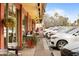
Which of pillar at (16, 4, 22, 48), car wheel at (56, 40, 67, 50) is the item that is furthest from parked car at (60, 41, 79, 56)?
pillar at (16, 4, 22, 48)

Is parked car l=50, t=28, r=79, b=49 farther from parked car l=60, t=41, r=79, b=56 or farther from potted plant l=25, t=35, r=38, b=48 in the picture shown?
potted plant l=25, t=35, r=38, b=48

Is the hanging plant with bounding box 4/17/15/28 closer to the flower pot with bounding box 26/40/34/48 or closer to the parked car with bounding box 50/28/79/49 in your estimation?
the flower pot with bounding box 26/40/34/48

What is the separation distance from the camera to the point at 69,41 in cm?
405

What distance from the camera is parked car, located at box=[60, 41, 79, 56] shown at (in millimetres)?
4027

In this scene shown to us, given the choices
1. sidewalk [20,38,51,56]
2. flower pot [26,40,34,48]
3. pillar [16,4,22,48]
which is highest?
pillar [16,4,22,48]

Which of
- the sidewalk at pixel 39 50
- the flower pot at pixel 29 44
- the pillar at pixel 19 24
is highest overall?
the pillar at pixel 19 24

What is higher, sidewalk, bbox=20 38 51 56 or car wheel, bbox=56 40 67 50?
car wheel, bbox=56 40 67 50

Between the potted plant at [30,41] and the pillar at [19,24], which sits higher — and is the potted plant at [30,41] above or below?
below

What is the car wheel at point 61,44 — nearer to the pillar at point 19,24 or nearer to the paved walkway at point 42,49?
the paved walkway at point 42,49

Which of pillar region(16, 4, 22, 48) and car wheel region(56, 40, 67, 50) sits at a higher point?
pillar region(16, 4, 22, 48)

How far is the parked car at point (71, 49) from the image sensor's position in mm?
4027

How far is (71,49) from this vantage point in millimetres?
4035

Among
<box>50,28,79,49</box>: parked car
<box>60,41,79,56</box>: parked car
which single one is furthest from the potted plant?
<box>60,41,79,56</box>: parked car

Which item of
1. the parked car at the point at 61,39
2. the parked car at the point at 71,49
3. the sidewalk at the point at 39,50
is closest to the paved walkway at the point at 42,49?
the sidewalk at the point at 39,50
